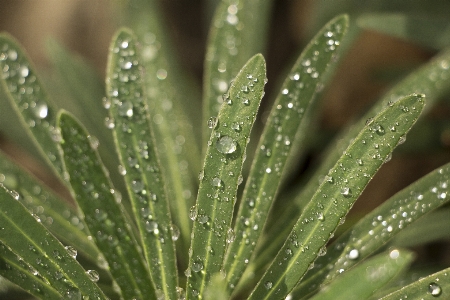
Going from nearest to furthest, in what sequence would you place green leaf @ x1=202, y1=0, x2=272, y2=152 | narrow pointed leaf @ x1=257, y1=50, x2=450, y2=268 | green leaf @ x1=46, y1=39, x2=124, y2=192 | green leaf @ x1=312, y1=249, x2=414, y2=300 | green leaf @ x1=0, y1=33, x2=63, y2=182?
green leaf @ x1=312, y1=249, x2=414, y2=300 < green leaf @ x1=0, y1=33, x2=63, y2=182 < narrow pointed leaf @ x1=257, y1=50, x2=450, y2=268 < green leaf @ x1=202, y1=0, x2=272, y2=152 < green leaf @ x1=46, y1=39, x2=124, y2=192

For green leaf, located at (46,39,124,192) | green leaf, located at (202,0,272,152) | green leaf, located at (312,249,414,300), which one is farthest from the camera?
green leaf, located at (46,39,124,192)

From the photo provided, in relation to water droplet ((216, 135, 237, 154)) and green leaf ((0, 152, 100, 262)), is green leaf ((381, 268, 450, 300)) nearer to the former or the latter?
water droplet ((216, 135, 237, 154))

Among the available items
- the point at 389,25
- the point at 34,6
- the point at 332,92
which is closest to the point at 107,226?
the point at 389,25

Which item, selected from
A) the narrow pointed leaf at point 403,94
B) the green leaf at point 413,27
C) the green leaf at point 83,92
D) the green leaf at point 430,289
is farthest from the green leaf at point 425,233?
the green leaf at point 83,92

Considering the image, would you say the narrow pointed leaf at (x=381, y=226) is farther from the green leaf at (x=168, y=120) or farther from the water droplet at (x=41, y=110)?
the water droplet at (x=41, y=110)

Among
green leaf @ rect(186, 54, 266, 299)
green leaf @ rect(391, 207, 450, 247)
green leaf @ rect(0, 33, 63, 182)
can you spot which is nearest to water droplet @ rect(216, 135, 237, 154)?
green leaf @ rect(186, 54, 266, 299)

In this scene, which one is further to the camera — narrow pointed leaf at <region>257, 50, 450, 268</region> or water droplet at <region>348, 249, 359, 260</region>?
narrow pointed leaf at <region>257, 50, 450, 268</region>

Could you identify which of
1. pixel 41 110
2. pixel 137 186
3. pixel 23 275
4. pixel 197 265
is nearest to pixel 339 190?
pixel 197 265

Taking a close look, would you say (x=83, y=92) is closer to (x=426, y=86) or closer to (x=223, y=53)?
(x=223, y=53)
